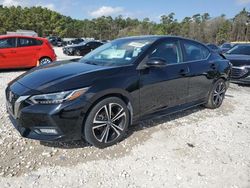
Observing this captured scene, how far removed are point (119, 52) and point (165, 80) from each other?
36.0 inches

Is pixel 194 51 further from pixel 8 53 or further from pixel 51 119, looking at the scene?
pixel 8 53

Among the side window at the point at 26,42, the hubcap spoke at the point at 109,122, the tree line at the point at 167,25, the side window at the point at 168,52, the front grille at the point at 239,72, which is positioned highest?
the tree line at the point at 167,25

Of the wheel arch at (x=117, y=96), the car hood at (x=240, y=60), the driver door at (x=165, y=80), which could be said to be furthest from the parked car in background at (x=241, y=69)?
the wheel arch at (x=117, y=96)

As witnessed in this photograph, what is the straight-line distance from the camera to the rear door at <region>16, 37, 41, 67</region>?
1051 cm

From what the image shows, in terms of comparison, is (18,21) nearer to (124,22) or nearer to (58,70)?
(124,22)

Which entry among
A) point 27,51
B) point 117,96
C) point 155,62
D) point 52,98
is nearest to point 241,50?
point 155,62

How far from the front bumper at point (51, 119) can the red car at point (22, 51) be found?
7340mm

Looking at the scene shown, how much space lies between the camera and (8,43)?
404 inches

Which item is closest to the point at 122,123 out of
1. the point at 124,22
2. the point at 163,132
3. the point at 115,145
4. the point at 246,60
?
the point at 115,145

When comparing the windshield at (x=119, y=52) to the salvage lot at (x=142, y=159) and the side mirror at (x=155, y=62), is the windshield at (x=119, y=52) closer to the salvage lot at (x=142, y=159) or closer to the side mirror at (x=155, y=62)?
the side mirror at (x=155, y=62)

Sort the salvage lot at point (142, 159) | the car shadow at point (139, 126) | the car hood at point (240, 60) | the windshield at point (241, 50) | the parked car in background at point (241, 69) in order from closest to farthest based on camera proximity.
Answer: the salvage lot at point (142, 159)
the car shadow at point (139, 126)
the parked car in background at point (241, 69)
the car hood at point (240, 60)
the windshield at point (241, 50)

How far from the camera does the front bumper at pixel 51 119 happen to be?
3.42m

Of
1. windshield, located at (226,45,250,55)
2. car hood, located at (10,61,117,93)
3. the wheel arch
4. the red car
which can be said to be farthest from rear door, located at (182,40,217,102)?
the red car

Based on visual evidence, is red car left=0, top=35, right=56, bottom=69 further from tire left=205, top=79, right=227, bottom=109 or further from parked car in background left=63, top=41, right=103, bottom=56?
parked car in background left=63, top=41, right=103, bottom=56
